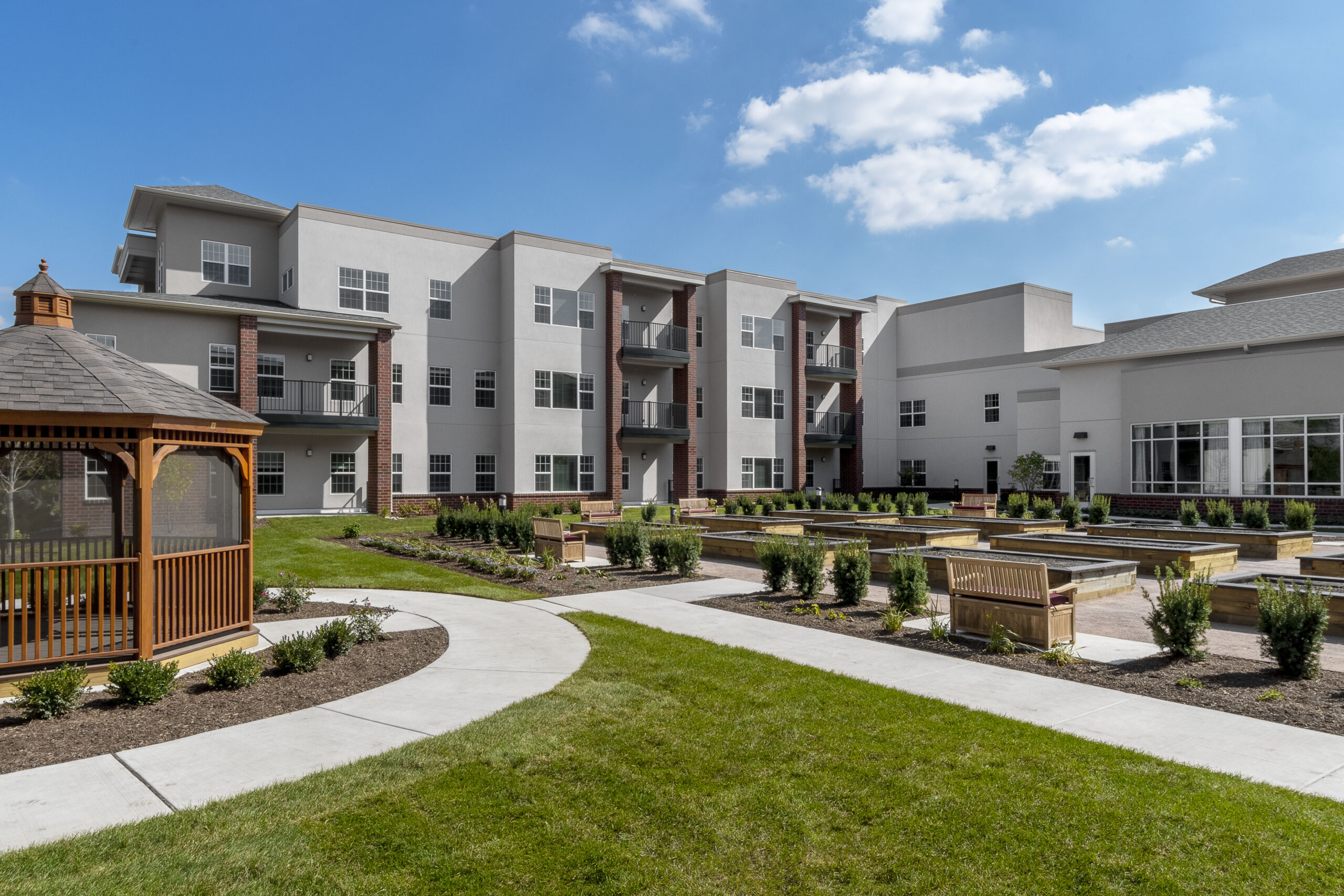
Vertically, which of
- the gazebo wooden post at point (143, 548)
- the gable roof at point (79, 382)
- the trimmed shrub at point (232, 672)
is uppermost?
the gable roof at point (79, 382)

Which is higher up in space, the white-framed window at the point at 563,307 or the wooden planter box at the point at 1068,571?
the white-framed window at the point at 563,307

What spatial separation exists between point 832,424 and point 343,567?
1277 inches

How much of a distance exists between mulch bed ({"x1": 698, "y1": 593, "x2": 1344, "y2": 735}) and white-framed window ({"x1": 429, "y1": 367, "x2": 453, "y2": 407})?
25881 mm

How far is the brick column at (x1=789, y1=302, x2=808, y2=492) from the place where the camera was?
140 feet

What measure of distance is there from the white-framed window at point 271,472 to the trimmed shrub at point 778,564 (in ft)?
74.0

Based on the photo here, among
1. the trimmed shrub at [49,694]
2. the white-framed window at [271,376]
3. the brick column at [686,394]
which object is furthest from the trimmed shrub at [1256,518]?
the white-framed window at [271,376]

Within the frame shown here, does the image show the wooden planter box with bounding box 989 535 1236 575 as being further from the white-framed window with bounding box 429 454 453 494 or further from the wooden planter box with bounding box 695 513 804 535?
the white-framed window with bounding box 429 454 453 494

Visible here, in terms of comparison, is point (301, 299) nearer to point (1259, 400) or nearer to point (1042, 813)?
point (1042, 813)

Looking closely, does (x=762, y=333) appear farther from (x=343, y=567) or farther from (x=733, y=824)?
(x=733, y=824)

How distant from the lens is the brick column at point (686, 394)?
3906 cm

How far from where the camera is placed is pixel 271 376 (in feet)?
94.7

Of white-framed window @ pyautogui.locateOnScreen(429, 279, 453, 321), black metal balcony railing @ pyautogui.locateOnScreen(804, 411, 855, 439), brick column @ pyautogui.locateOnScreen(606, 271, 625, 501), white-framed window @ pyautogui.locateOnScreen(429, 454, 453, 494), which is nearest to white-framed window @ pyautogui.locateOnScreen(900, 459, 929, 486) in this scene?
black metal balcony railing @ pyautogui.locateOnScreen(804, 411, 855, 439)

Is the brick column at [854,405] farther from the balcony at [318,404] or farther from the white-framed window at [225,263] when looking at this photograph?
the white-framed window at [225,263]

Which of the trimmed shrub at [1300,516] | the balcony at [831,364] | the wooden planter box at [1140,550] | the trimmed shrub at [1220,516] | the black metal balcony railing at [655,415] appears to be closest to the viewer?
the wooden planter box at [1140,550]
